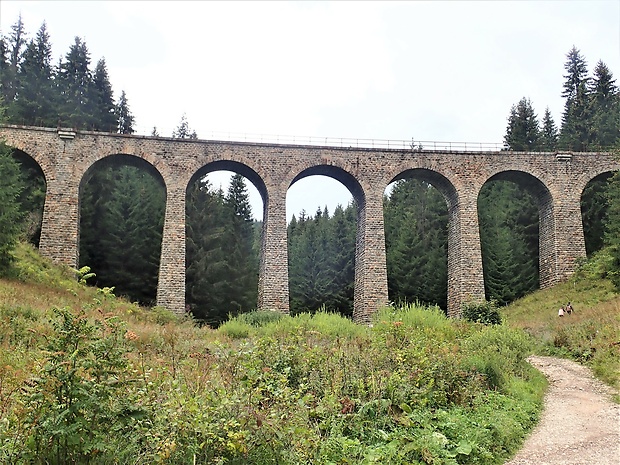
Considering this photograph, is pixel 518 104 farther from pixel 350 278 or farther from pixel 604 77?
pixel 350 278

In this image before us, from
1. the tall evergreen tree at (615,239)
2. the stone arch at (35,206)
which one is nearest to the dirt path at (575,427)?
the tall evergreen tree at (615,239)

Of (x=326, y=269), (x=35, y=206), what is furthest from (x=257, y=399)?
(x=326, y=269)

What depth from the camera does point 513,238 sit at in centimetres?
3488

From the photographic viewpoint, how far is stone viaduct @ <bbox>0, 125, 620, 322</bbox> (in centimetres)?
2423

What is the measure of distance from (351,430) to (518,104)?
164 feet

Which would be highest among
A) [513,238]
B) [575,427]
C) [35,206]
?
[35,206]

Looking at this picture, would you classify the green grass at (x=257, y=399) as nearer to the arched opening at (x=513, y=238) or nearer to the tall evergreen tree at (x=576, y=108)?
the arched opening at (x=513, y=238)

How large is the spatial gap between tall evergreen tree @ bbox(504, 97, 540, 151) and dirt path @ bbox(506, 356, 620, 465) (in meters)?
34.7

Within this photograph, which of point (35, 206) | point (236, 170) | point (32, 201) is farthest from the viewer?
point (32, 201)

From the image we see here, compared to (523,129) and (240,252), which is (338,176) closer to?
(240,252)

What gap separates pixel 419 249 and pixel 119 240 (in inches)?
846

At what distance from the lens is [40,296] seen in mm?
15250

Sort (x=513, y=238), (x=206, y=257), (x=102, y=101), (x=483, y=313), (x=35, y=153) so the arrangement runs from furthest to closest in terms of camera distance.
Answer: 1. (x=102, y=101)
2. (x=513, y=238)
3. (x=206, y=257)
4. (x=35, y=153)
5. (x=483, y=313)

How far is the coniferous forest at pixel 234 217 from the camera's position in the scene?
106 feet
